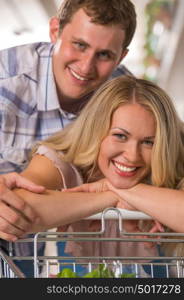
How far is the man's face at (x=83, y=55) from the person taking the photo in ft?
4.77

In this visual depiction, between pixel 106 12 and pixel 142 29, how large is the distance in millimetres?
116

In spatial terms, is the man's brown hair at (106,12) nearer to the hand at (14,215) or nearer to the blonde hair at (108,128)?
the blonde hair at (108,128)

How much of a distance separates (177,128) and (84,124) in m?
0.21

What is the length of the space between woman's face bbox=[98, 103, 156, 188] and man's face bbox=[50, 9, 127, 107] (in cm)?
15

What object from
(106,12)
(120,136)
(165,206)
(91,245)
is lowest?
(91,245)

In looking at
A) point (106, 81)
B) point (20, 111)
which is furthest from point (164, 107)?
point (20, 111)

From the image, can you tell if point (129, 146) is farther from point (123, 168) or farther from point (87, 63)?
point (87, 63)

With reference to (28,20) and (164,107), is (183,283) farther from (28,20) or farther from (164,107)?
(28,20)

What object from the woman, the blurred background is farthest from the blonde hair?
the blurred background

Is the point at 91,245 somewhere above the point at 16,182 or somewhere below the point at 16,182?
below

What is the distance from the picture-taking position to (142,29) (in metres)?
1.51

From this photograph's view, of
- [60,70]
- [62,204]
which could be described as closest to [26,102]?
[60,70]

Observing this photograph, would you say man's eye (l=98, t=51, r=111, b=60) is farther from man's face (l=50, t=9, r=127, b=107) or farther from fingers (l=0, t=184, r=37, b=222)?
fingers (l=0, t=184, r=37, b=222)

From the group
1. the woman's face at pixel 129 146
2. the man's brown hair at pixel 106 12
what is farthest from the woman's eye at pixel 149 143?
the man's brown hair at pixel 106 12
